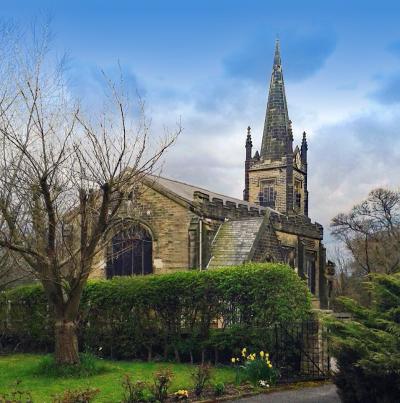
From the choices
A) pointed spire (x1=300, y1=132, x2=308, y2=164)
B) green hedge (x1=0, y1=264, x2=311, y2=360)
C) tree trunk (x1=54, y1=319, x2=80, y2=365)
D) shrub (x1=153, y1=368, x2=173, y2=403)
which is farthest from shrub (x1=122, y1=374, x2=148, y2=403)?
pointed spire (x1=300, y1=132, x2=308, y2=164)

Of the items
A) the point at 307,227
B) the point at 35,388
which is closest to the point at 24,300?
the point at 35,388

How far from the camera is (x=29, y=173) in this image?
43.5ft

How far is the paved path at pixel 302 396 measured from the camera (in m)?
11.2

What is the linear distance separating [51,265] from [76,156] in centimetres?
275

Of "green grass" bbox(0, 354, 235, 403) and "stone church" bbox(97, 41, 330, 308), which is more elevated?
"stone church" bbox(97, 41, 330, 308)

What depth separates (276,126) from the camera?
5084 centimetres

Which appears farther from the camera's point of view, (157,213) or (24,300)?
(157,213)

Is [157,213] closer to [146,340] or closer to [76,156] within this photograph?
[146,340]

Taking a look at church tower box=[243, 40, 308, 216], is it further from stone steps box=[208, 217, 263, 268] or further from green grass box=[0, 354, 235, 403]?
green grass box=[0, 354, 235, 403]

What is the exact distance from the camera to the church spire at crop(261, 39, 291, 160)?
50.2 metres

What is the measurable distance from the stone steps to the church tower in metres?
24.4

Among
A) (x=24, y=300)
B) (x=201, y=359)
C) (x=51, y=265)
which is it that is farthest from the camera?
(x=24, y=300)

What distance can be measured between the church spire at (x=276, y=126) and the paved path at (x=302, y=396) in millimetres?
38560

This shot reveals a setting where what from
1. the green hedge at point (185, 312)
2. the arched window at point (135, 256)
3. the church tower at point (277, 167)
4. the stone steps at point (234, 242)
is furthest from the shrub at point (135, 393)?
the church tower at point (277, 167)
